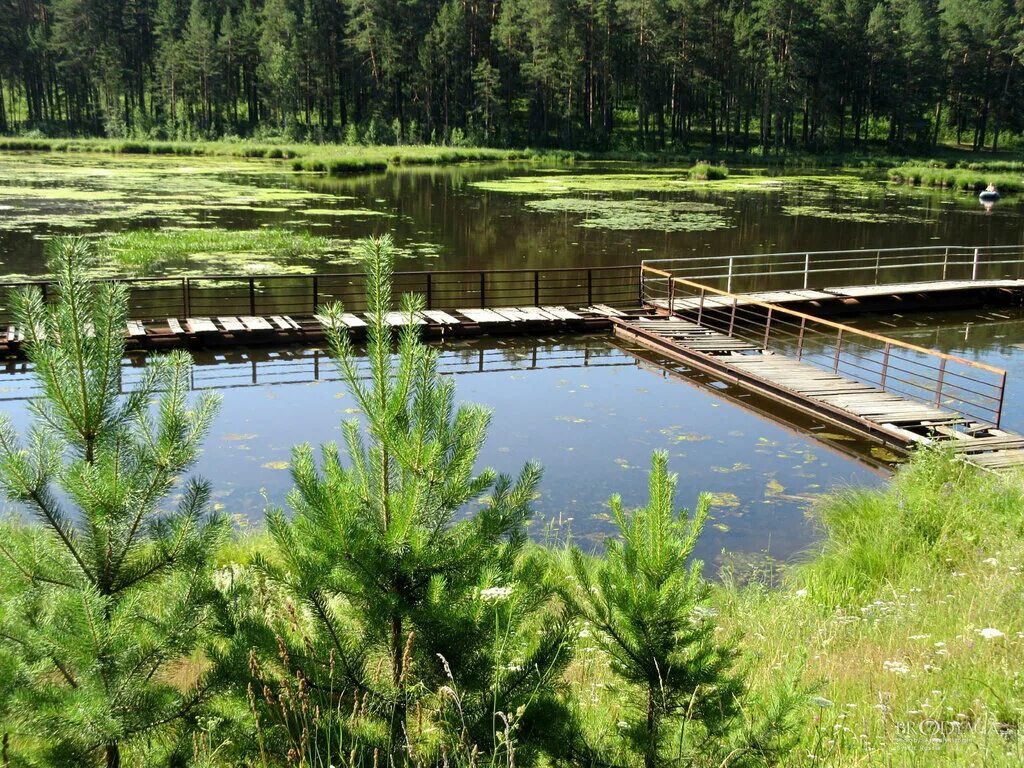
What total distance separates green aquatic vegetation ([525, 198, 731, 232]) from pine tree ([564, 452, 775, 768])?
28818 millimetres

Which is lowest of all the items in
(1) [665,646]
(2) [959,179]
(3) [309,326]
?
(3) [309,326]

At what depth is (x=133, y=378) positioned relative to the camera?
1379 centimetres

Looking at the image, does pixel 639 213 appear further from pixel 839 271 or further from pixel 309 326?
pixel 309 326

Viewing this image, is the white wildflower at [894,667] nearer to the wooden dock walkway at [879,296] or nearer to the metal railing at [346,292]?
the metal railing at [346,292]

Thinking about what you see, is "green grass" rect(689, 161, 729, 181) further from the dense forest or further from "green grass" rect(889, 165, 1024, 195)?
the dense forest

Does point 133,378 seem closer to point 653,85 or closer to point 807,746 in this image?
point 807,746

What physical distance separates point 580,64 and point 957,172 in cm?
3233

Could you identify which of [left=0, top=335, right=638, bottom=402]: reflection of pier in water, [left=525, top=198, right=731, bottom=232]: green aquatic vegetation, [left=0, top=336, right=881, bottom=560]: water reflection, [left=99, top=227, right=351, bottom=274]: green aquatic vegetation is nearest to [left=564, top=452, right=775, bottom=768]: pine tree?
[left=0, top=336, right=881, bottom=560]: water reflection

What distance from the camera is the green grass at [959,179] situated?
50688 mm

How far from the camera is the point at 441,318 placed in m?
17.3

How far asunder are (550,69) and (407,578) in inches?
2960

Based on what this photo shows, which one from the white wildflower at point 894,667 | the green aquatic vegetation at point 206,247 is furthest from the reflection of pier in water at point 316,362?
the white wildflower at point 894,667

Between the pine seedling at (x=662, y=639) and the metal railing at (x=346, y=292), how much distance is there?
567 inches

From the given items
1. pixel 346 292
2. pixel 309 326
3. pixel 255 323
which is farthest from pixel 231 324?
pixel 346 292
